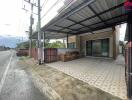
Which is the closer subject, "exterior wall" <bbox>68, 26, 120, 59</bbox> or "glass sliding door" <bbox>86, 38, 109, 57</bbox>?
"exterior wall" <bbox>68, 26, 120, 59</bbox>

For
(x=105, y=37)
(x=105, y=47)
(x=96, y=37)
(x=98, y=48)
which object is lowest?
(x=98, y=48)

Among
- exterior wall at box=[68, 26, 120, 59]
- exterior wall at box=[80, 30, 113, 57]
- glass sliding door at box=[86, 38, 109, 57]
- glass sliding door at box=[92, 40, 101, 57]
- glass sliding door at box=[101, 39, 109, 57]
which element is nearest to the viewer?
exterior wall at box=[68, 26, 120, 59]

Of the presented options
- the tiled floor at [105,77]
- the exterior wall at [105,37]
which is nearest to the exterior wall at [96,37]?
the exterior wall at [105,37]

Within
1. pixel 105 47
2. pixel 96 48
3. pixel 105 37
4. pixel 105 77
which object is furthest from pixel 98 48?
pixel 105 77

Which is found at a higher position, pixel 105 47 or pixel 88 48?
pixel 105 47

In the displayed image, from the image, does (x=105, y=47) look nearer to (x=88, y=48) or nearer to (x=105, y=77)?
(x=88, y=48)

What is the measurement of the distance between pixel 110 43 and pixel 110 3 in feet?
26.3

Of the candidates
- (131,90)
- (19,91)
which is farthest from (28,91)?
(131,90)

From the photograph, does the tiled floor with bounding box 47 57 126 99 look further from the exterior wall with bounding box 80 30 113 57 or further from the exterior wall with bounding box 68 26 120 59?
the exterior wall with bounding box 80 30 113 57

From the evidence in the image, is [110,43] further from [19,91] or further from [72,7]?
[19,91]

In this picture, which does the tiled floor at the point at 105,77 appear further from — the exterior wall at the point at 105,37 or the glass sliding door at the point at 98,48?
the glass sliding door at the point at 98,48

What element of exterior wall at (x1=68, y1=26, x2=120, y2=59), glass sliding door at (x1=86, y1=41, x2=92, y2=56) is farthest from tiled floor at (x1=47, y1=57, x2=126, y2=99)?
glass sliding door at (x1=86, y1=41, x2=92, y2=56)

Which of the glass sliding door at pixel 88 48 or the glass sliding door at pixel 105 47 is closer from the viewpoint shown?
the glass sliding door at pixel 105 47

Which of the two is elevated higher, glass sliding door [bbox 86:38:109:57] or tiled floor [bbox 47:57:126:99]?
glass sliding door [bbox 86:38:109:57]
